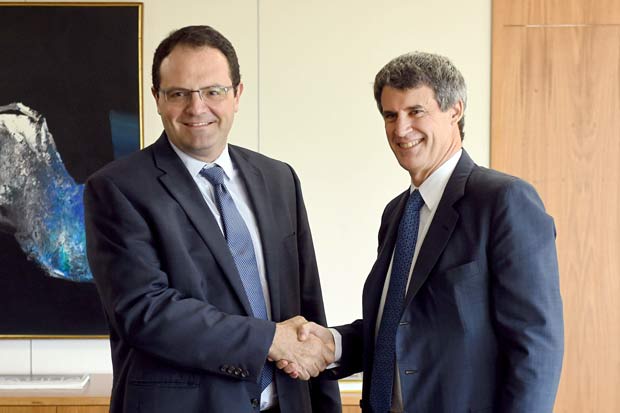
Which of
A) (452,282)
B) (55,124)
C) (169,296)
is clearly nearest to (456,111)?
(452,282)

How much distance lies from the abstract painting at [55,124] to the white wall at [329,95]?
123mm

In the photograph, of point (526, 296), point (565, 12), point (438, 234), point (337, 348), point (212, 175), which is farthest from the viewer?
point (565, 12)

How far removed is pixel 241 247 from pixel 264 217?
0.13 metres

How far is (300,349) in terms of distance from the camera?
227cm

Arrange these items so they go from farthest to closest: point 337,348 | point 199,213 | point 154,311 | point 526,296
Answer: point 337,348
point 199,213
point 154,311
point 526,296

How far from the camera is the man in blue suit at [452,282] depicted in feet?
6.09

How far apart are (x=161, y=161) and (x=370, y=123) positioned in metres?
1.68

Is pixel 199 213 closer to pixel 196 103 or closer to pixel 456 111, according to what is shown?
pixel 196 103

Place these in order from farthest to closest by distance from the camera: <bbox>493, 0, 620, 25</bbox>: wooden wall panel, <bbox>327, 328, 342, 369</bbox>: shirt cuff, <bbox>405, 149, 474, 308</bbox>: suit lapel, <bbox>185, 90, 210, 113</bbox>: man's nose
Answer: <bbox>493, 0, 620, 25</bbox>: wooden wall panel, <bbox>327, 328, 342, 369</bbox>: shirt cuff, <bbox>185, 90, 210, 113</bbox>: man's nose, <bbox>405, 149, 474, 308</bbox>: suit lapel

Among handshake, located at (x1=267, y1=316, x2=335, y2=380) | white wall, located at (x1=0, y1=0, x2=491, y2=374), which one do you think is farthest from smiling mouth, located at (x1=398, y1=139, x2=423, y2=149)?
white wall, located at (x1=0, y1=0, x2=491, y2=374)

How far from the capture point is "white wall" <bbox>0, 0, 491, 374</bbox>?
3748mm

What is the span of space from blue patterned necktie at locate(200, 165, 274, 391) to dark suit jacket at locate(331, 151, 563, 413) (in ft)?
1.46

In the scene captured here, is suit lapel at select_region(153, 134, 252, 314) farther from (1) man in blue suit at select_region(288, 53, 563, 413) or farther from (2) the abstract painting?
(2) the abstract painting

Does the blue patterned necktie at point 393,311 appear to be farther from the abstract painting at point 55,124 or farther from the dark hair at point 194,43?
the abstract painting at point 55,124
